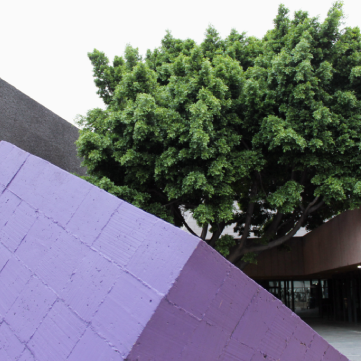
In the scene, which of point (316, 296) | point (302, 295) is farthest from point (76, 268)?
point (316, 296)

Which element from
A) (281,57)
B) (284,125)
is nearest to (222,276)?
(284,125)

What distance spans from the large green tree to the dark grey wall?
210 cm

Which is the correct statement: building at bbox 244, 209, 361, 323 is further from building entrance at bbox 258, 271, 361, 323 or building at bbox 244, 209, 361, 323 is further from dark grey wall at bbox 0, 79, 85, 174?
dark grey wall at bbox 0, 79, 85, 174

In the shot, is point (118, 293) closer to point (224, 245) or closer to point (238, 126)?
point (224, 245)

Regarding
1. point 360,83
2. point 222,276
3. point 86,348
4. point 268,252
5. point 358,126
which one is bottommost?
point 86,348

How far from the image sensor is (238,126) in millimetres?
10492

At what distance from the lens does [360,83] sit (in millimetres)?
9125

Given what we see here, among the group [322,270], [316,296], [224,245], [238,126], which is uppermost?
[238,126]

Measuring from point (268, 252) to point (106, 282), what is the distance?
16.2m

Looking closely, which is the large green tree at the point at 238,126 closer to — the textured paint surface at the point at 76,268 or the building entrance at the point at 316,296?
the textured paint surface at the point at 76,268

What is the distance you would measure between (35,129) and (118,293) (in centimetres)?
958

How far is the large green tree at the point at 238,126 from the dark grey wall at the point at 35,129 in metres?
2.10

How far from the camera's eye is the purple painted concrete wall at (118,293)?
8.61 feet

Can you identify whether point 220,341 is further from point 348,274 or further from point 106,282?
point 348,274
